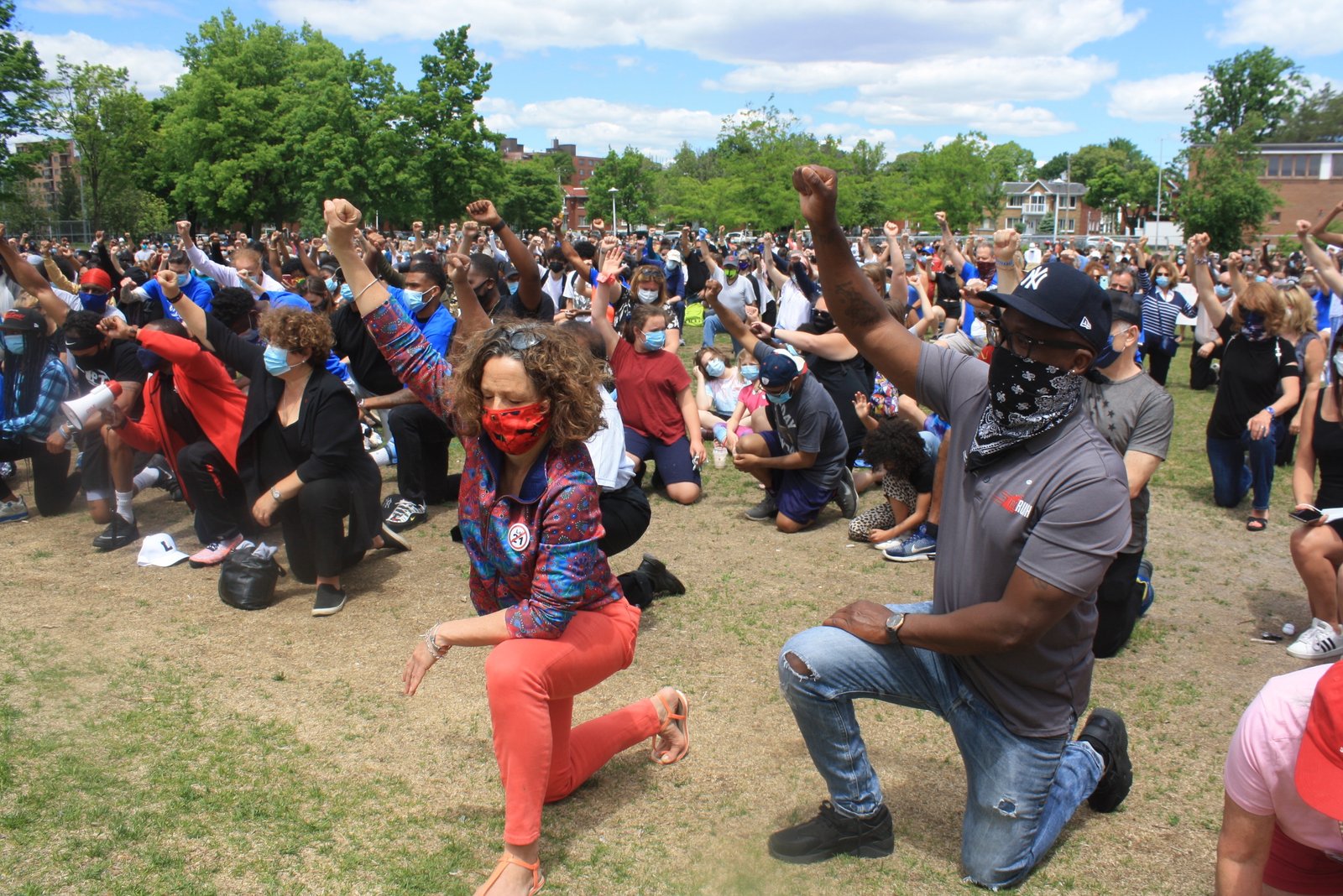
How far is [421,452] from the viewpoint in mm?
7621

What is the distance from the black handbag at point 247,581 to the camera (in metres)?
5.72

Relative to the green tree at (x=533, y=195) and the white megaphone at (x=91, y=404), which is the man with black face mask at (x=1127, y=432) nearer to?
the white megaphone at (x=91, y=404)

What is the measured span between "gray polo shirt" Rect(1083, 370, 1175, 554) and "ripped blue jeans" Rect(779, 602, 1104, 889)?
6.83 ft

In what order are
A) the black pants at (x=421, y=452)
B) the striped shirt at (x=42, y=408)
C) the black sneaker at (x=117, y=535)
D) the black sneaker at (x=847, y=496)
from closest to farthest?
1. the black sneaker at (x=117, y=535)
2. the striped shirt at (x=42, y=408)
3. the black pants at (x=421, y=452)
4. the black sneaker at (x=847, y=496)

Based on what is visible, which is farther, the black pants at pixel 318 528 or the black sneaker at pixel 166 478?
the black sneaker at pixel 166 478

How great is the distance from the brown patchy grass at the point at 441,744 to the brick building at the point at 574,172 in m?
111

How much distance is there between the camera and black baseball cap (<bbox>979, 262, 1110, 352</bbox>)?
8.56 ft

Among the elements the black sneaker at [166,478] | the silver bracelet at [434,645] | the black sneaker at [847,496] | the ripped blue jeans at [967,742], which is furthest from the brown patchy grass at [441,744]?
the black sneaker at [166,478]

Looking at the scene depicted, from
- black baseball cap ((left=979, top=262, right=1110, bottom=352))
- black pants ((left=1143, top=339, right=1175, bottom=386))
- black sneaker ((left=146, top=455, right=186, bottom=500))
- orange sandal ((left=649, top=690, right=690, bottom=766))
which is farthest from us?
black pants ((left=1143, top=339, right=1175, bottom=386))

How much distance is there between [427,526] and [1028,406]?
18.0ft

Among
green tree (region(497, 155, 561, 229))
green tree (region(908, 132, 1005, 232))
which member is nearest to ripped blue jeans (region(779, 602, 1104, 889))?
green tree (region(908, 132, 1005, 232))

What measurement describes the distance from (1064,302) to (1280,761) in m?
Result: 1.23

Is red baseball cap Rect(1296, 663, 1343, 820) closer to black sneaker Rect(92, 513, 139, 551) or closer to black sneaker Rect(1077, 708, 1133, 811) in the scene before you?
black sneaker Rect(1077, 708, 1133, 811)

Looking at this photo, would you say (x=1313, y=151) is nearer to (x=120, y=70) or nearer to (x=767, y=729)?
(x=120, y=70)
